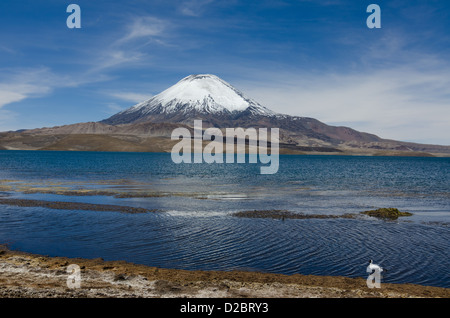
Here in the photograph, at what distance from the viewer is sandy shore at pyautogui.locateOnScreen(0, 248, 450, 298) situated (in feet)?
40.7

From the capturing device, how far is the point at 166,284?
13492 millimetres

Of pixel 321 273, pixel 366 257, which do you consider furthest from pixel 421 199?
pixel 321 273

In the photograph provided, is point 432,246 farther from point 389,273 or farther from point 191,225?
point 191,225

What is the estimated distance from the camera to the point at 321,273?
1619 centimetres

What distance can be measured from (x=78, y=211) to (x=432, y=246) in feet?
81.8

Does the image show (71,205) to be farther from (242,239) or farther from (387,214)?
(387,214)

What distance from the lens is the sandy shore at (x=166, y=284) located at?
12398mm
